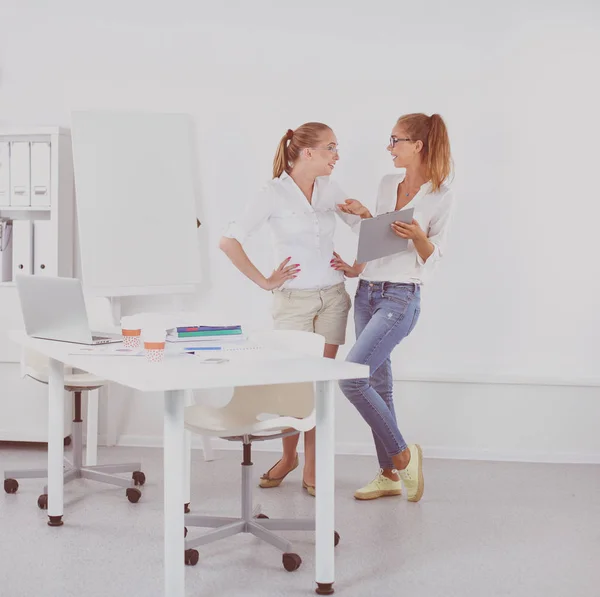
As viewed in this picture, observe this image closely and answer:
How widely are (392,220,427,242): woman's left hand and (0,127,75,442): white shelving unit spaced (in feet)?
6.54

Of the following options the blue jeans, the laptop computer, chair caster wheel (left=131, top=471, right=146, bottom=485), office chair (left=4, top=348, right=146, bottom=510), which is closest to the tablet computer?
the blue jeans

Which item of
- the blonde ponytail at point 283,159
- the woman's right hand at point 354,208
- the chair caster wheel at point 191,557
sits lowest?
the chair caster wheel at point 191,557

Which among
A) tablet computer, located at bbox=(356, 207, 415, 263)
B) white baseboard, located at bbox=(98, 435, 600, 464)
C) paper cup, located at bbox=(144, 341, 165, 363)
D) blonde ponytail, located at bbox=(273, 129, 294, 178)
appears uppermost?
blonde ponytail, located at bbox=(273, 129, 294, 178)

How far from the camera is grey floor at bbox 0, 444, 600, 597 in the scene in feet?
9.43

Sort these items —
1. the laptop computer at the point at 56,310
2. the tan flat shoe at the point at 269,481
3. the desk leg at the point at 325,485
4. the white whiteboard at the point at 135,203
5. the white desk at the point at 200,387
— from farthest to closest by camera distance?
1. the white whiteboard at the point at 135,203
2. the tan flat shoe at the point at 269,481
3. the laptop computer at the point at 56,310
4. the desk leg at the point at 325,485
5. the white desk at the point at 200,387

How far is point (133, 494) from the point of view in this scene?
12.5 feet

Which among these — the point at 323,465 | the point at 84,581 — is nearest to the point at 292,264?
the point at 323,465

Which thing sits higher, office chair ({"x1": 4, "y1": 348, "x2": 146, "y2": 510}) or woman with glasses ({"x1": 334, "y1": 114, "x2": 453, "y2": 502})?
woman with glasses ({"x1": 334, "y1": 114, "x2": 453, "y2": 502})

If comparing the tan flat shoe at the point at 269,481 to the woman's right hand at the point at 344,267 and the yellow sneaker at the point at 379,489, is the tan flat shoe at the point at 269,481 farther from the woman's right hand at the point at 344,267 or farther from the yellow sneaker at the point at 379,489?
the woman's right hand at the point at 344,267

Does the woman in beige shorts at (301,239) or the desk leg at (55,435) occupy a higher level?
the woman in beige shorts at (301,239)

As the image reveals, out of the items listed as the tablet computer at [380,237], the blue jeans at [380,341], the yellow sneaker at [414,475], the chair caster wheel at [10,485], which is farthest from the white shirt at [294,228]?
the chair caster wheel at [10,485]

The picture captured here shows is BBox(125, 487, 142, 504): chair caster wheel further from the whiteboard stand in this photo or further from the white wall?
the white wall

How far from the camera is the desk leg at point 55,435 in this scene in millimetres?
3434

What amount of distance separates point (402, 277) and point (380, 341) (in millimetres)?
272
